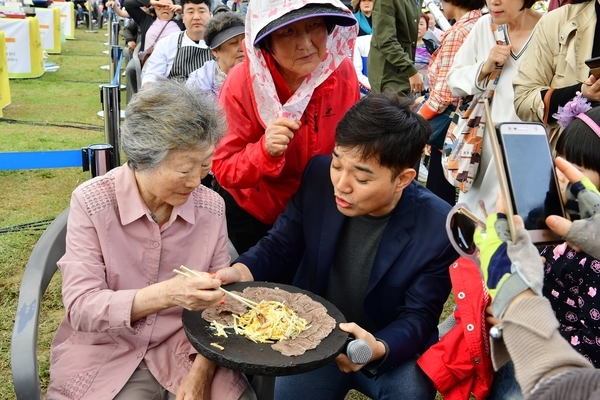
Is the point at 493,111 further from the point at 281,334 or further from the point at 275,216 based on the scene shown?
the point at 281,334

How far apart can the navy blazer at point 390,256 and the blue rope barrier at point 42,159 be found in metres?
1.28

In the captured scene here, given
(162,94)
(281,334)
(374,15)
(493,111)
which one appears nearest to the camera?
(281,334)

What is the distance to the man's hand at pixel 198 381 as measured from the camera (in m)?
2.08

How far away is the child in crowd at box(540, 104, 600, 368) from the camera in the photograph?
6.26 feet

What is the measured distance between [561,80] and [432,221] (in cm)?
128

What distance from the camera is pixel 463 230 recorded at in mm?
1729

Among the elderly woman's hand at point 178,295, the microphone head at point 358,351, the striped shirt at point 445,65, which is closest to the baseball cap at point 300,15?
the elderly woman's hand at point 178,295

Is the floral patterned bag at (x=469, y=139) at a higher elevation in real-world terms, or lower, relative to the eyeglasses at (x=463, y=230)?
lower

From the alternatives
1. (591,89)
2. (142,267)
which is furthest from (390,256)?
(591,89)

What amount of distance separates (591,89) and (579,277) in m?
1.08

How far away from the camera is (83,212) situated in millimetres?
2115

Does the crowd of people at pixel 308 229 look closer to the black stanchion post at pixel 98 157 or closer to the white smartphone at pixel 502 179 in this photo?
the white smartphone at pixel 502 179

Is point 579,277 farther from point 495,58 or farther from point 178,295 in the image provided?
point 495,58

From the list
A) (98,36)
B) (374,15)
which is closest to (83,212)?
(374,15)
